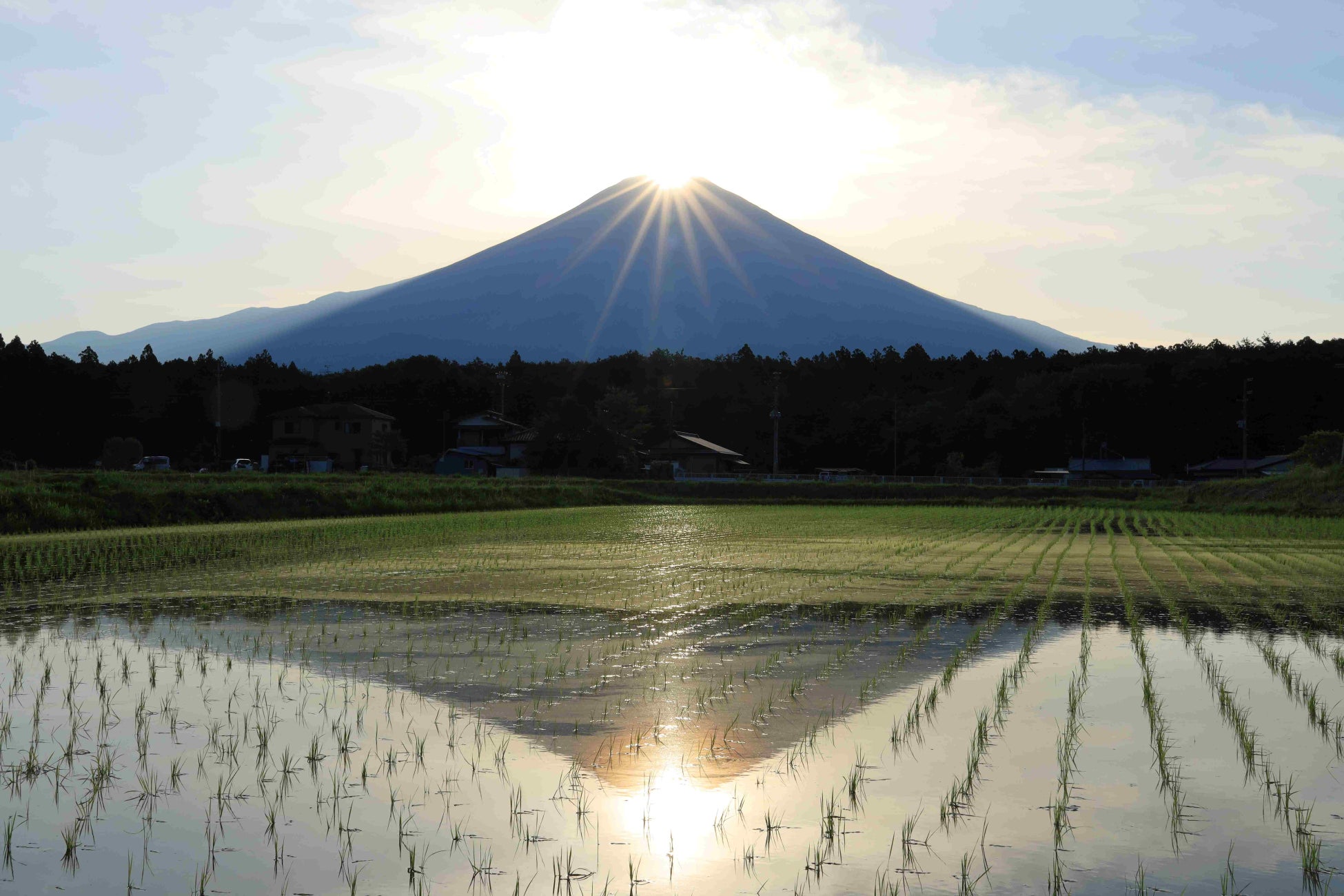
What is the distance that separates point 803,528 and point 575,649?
689 inches

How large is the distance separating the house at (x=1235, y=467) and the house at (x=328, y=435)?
178ft

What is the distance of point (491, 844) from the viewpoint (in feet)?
13.1

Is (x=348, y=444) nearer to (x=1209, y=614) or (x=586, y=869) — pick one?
(x=1209, y=614)

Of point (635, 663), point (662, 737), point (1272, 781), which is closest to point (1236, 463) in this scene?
point (635, 663)

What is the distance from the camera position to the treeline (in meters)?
63.9

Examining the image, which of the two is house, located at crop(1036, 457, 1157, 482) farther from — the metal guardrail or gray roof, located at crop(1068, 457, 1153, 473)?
the metal guardrail

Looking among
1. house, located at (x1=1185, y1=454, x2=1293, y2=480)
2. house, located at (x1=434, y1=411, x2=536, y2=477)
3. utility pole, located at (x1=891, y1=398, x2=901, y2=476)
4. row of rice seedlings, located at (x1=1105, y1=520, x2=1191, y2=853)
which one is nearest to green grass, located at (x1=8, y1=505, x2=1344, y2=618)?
row of rice seedlings, located at (x1=1105, y1=520, x2=1191, y2=853)

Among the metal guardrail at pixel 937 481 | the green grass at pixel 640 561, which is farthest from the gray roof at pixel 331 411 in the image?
the green grass at pixel 640 561

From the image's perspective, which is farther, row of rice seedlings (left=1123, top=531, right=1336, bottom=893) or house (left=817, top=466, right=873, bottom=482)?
house (left=817, top=466, right=873, bottom=482)

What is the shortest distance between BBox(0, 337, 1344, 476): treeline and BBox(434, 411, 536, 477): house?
7.71 feet

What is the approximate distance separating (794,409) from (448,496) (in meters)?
50.2

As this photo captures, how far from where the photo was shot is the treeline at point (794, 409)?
210 ft

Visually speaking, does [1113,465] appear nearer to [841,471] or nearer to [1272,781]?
[841,471]

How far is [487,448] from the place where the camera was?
69500 mm
